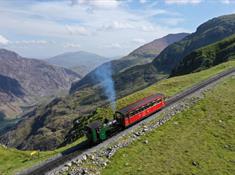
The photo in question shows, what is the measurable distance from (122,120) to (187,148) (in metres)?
11.7

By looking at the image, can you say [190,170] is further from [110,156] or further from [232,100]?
[232,100]

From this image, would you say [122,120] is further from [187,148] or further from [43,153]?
[43,153]

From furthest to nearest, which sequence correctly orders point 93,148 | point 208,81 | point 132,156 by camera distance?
point 208,81
point 93,148
point 132,156

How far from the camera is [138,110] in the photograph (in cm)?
5100

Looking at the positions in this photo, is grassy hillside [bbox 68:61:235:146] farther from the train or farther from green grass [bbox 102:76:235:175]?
green grass [bbox 102:76:235:175]

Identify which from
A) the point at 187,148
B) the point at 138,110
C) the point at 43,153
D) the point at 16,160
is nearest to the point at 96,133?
the point at 138,110

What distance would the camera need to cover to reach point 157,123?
48.9 metres

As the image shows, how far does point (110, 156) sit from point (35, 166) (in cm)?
1085

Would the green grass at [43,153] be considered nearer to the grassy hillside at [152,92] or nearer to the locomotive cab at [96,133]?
the grassy hillside at [152,92]

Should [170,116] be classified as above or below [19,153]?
above

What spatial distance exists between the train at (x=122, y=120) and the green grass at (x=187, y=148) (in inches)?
196

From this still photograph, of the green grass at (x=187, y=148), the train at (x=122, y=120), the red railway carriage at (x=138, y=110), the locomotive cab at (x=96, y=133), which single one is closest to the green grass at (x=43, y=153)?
the locomotive cab at (x=96, y=133)

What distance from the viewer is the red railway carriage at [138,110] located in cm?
4853

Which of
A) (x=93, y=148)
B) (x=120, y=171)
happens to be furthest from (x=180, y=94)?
(x=120, y=171)
